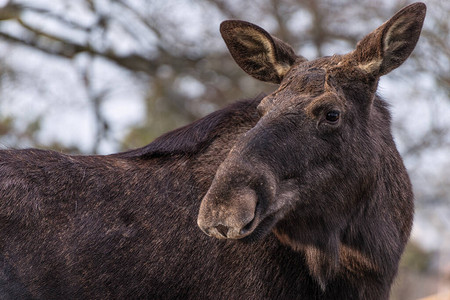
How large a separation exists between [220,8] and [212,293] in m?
13.6

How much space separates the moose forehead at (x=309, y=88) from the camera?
5.19 meters

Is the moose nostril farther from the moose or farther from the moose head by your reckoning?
the moose

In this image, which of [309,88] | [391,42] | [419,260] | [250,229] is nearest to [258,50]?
[309,88]

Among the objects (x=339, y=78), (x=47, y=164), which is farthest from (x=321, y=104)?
(x=47, y=164)

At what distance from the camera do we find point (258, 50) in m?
6.23

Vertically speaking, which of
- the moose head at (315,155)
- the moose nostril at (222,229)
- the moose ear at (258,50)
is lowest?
the moose nostril at (222,229)

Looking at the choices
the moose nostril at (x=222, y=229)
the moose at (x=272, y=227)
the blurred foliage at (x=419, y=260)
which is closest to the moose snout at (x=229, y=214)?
the moose nostril at (x=222, y=229)

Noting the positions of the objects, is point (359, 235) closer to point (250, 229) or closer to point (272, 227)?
point (272, 227)

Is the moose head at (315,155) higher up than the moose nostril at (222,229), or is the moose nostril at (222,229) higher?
the moose head at (315,155)

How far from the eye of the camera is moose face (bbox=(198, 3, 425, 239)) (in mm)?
4566

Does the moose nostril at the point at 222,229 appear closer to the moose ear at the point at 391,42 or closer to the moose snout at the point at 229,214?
the moose snout at the point at 229,214

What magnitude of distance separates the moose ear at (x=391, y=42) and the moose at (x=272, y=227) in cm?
1

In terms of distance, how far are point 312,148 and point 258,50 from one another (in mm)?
1563

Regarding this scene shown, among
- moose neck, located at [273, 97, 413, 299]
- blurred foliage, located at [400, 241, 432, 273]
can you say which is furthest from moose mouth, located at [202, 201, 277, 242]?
blurred foliage, located at [400, 241, 432, 273]
